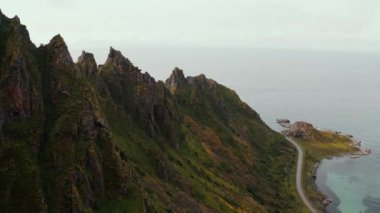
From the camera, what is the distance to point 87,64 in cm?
18138

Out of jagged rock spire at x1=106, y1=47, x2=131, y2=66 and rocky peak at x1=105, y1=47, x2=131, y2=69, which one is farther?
jagged rock spire at x1=106, y1=47, x2=131, y2=66

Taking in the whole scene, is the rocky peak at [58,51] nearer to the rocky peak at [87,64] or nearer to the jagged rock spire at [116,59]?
the rocky peak at [87,64]

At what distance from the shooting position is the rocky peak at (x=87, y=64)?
17688cm

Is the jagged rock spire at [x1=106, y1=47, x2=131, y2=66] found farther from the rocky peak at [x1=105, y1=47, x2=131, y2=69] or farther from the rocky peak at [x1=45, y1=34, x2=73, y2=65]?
the rocky peak at [x1=45, y1=34, x2=73, y2=65]

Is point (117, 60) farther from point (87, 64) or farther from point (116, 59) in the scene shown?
point (87, 64)

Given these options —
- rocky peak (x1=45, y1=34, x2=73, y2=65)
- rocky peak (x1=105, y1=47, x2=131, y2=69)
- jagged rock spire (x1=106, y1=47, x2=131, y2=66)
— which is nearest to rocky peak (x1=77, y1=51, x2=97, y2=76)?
rocky peak (x1=105, y1=47, x2=131, y2=69)

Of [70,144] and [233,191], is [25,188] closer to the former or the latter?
[70,144]

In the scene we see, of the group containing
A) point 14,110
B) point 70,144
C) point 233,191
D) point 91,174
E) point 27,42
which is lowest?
point 233,191

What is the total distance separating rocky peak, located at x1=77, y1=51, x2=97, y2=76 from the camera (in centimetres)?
17688

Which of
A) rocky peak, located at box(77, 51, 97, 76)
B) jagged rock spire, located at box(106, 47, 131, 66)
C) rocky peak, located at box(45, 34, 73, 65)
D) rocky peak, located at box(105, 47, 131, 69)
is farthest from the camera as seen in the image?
jagged rock spire, located at box(106, 47, 131, 66)

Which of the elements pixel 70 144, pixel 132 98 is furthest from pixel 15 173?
pixel 132 98

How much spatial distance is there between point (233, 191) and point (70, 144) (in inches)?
3899

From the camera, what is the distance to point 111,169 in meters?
119

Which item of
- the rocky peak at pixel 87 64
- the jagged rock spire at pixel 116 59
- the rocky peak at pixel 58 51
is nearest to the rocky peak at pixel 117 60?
the jagged rock spire at pixel 116 59
